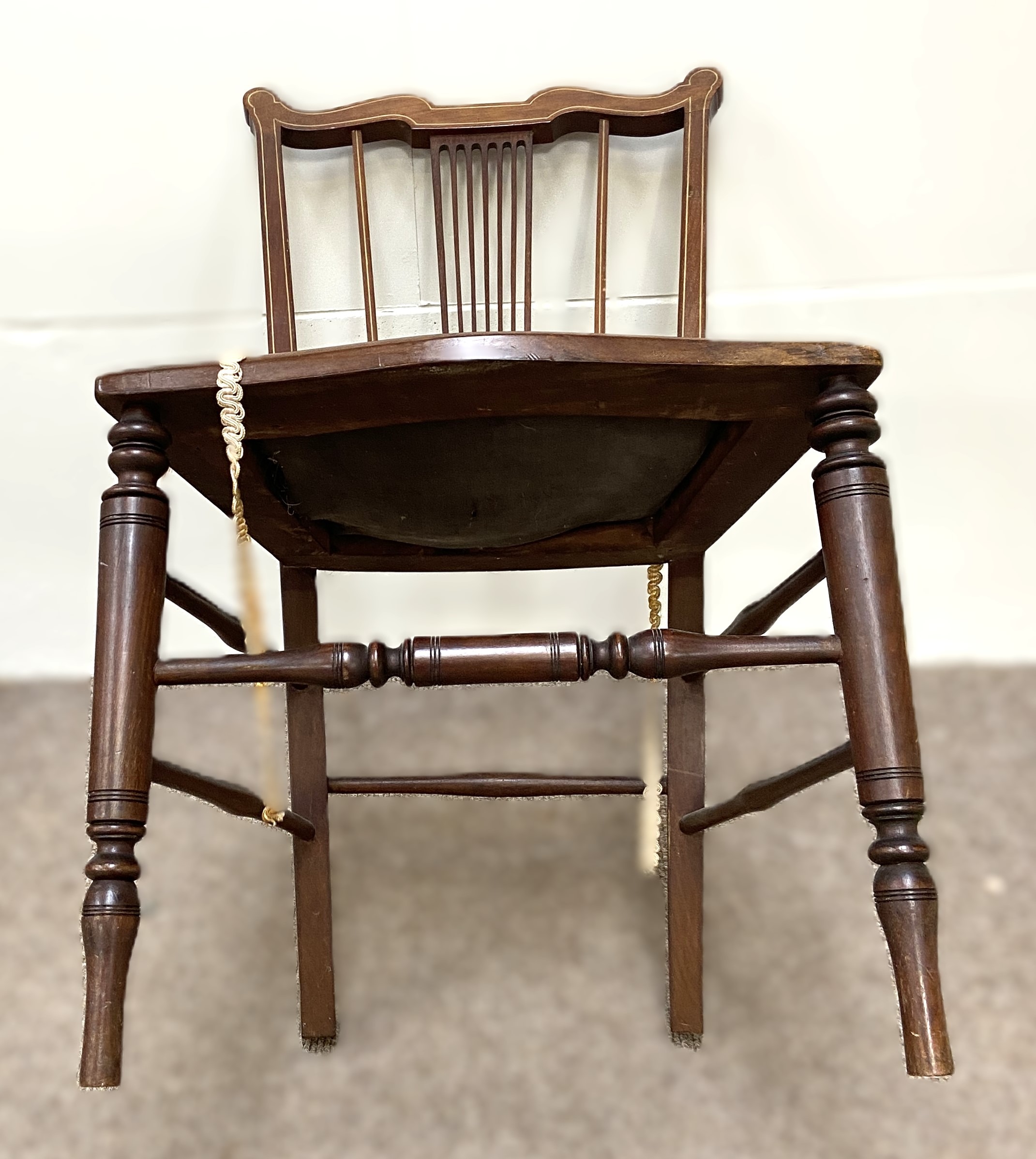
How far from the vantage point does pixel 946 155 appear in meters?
0.89

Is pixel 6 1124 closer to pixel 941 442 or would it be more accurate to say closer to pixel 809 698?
pixel 809 698

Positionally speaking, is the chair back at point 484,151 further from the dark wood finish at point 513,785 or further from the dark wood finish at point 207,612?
the dark wood finish at point 513,785

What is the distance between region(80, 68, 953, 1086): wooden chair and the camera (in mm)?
502

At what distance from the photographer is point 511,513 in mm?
631

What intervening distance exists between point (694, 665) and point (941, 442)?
1.91 ft

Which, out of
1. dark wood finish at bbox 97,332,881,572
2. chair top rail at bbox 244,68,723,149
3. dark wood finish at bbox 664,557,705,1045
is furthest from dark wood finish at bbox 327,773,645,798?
chair top rail at bbox 244,68,723,149

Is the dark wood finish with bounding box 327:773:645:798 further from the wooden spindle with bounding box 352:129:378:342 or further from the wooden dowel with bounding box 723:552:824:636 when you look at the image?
the wooden spindle with bounding box 352:129:378:342

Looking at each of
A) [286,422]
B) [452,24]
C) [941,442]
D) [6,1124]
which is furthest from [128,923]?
[941,442]

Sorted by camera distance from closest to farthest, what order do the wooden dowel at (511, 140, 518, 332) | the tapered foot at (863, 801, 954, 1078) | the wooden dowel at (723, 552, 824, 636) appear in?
1. the tapered foot at (863, 801, 954, 1078)
2. the wooden dowel at (723, 552, 824, 636)
3. the wooden dowel at (511, 140, 518, 332)

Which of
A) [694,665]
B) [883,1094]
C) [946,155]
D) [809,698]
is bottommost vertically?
[883,1094]

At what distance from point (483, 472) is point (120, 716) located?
0.79 ft

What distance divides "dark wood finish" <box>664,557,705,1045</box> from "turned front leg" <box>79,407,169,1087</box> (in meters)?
0.43

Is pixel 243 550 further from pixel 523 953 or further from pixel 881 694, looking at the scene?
pixel 523 953

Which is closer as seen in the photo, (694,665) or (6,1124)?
(694,665)
